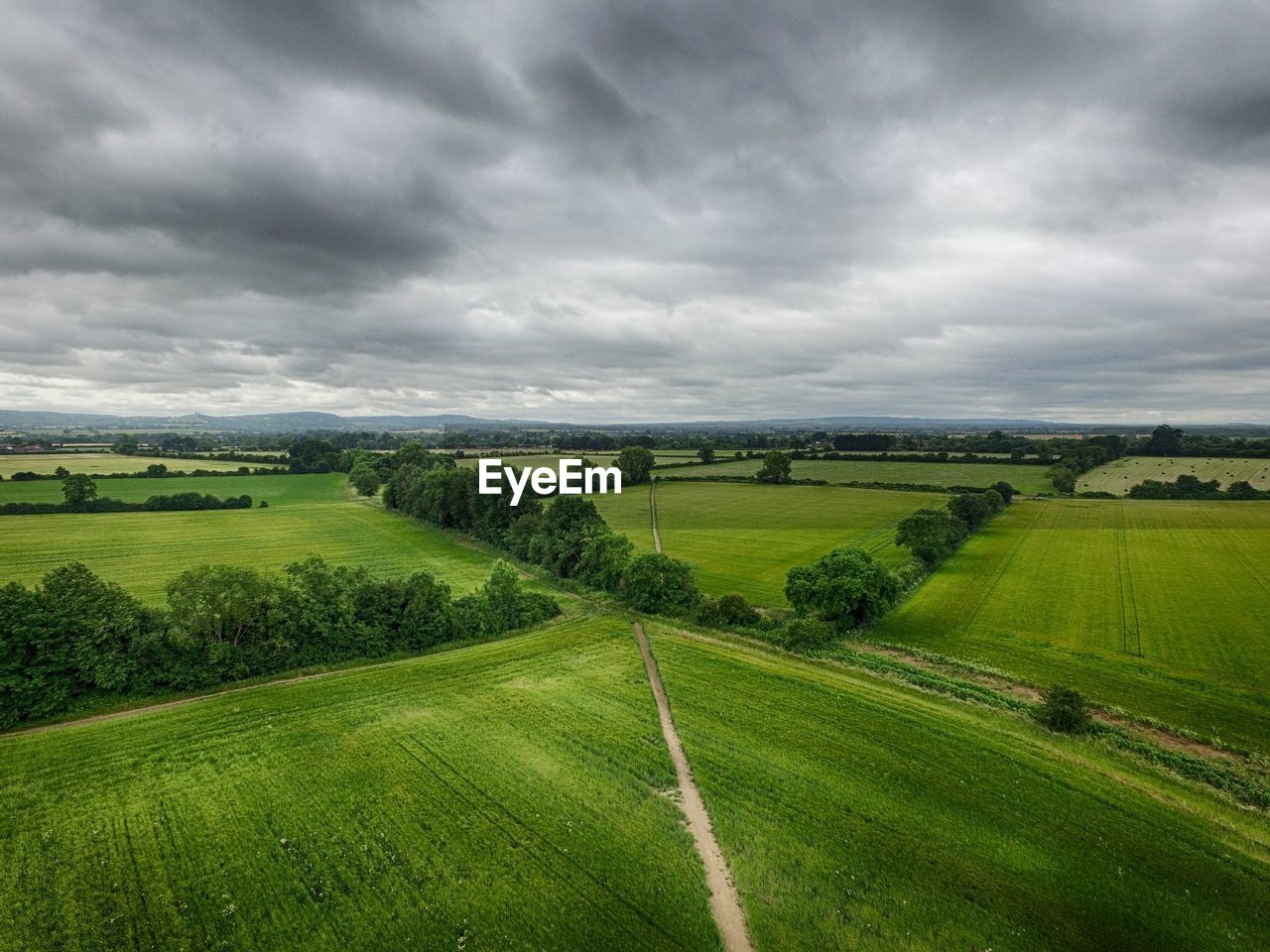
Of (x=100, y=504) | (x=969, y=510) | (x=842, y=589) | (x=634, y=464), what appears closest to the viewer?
(x=842, y=589)

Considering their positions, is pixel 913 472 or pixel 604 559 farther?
pixel 913 472

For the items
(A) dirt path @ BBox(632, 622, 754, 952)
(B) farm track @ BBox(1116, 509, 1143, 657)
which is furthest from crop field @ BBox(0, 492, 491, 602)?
(B) farm track @ BBox(1116, 509, 1143, 657)

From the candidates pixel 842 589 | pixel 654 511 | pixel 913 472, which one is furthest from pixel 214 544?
pixel 913 472

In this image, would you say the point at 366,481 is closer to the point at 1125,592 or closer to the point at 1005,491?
the point at 1125,592

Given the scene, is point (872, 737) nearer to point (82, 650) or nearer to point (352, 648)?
point (352, 648)

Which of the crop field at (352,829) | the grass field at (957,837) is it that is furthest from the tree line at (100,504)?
the grass field at (957,837)
